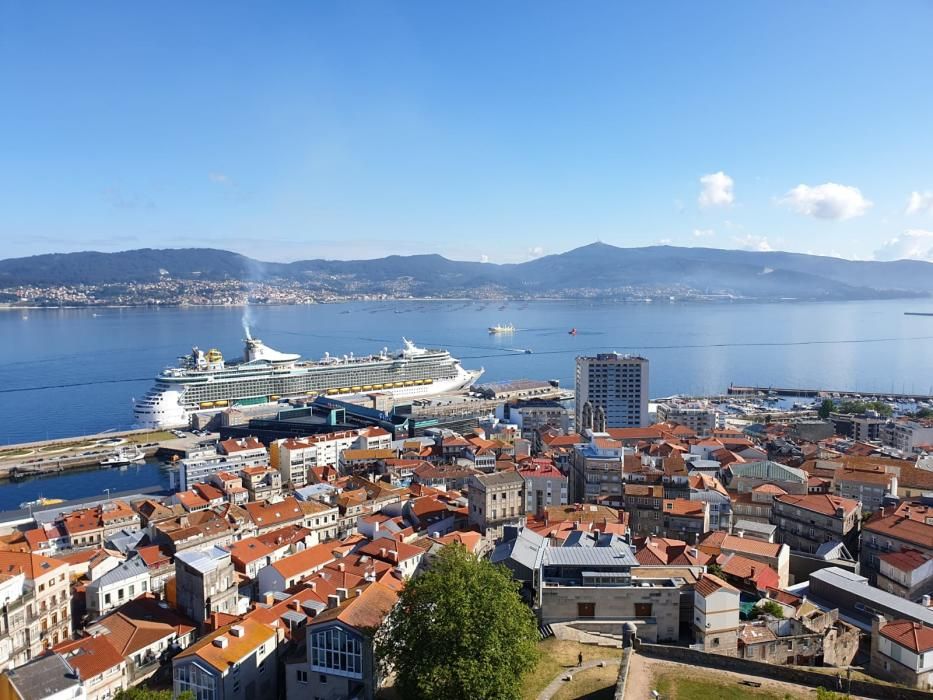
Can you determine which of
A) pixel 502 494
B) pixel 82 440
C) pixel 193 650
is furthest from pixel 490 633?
pixel 82 440

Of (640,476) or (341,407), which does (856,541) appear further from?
(341,407)

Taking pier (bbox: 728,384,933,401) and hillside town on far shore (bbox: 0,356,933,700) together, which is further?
pier (bbox: 728,384,933,401)

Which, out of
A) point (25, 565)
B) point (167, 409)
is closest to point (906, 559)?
point (25, 565)

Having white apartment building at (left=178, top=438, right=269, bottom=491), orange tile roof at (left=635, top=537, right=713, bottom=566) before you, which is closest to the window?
orange tile roof at (left=635, top=537, right=713, bottom=566)

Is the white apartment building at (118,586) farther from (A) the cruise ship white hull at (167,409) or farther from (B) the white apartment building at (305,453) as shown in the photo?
(A) the cruise ship white hull at (167,409)

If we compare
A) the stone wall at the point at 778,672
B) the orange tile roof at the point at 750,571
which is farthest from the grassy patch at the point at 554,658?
the orange tile roof at the point at 750,571

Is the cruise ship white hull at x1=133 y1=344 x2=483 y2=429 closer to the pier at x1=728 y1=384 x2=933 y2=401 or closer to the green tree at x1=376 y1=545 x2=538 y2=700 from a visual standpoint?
the pier at x1=728 y1=384 x2=933 y2=401

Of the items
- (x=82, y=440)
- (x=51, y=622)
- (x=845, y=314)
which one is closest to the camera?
(x=51, y=622)
